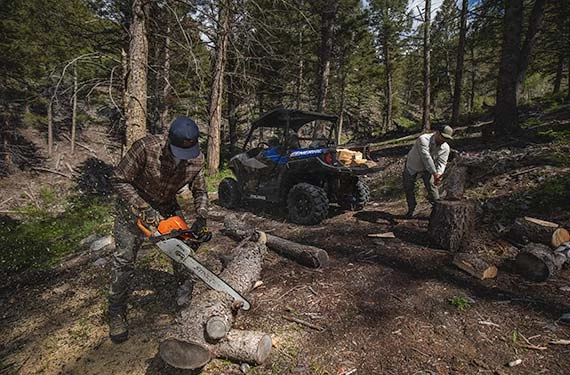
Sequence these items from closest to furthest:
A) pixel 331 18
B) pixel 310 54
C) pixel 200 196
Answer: pixel 200 196, pixel 331 18, pixel 310 54

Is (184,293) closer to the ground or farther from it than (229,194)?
closer to the ground

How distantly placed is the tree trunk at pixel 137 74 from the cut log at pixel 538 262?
21.6ft

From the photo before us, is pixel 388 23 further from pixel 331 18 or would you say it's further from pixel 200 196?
pixel 200 196

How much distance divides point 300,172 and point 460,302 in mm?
3529

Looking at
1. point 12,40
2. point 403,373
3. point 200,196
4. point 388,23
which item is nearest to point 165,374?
point 200,196

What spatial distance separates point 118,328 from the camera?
2936 mm

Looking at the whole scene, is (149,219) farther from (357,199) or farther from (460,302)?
(357,199)

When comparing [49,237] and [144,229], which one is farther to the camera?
[49,237]

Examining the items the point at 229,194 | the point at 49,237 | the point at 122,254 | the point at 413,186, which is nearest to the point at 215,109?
the point at 229,194

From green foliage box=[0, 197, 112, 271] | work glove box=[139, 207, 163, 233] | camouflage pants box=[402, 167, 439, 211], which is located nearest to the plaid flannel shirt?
work glove box=[139, 207, 163, 233]

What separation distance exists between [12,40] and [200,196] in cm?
1589

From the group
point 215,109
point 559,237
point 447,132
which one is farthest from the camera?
point 215,109

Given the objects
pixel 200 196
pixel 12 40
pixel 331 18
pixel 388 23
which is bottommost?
pixel 200 196

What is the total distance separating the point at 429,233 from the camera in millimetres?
4395
